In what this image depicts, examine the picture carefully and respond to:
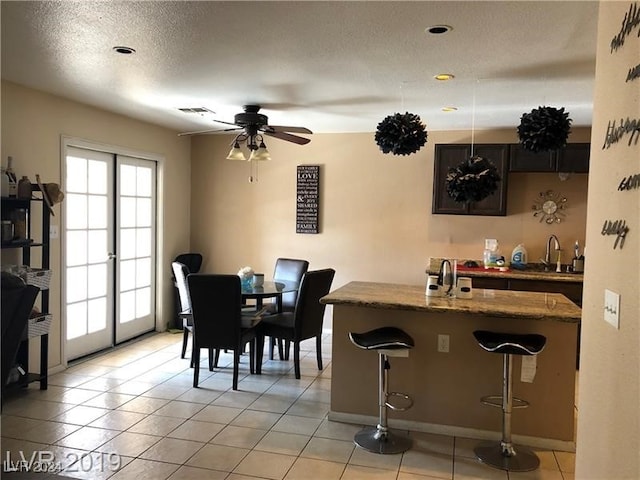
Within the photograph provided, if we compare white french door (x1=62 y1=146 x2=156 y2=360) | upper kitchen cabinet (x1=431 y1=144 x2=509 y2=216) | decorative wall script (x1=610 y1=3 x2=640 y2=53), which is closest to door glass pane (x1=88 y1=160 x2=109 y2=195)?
white french door (x1=62 y1=146 x2=156 y2=360)

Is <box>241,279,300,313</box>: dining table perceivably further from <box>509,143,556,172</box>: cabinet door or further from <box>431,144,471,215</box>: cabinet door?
<box>509,143,556,172</box>: cabinet door

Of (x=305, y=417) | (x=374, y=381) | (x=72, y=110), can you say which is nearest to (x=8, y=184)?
(x=72, y=110)

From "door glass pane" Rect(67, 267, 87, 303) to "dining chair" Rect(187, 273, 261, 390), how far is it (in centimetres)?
136

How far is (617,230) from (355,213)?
15.2ft

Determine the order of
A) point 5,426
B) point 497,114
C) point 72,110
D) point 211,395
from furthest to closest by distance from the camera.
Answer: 1. point 497,114
2. point 72,110
3. point 211,395
4. point 5,426

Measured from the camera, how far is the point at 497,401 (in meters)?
3.33

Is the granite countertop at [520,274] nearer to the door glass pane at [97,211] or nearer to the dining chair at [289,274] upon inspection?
the dining chair at [289,274]

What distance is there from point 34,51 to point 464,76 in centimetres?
279

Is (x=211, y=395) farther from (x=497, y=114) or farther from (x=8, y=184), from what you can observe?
(x=497, y=114)

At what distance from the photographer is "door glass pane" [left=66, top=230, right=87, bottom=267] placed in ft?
15.4

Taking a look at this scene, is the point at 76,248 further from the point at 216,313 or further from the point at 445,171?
the point at 445,171

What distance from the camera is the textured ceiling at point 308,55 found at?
253 centimetres

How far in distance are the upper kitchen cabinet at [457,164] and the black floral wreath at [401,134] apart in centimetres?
207

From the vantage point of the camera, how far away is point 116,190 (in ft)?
17.5
